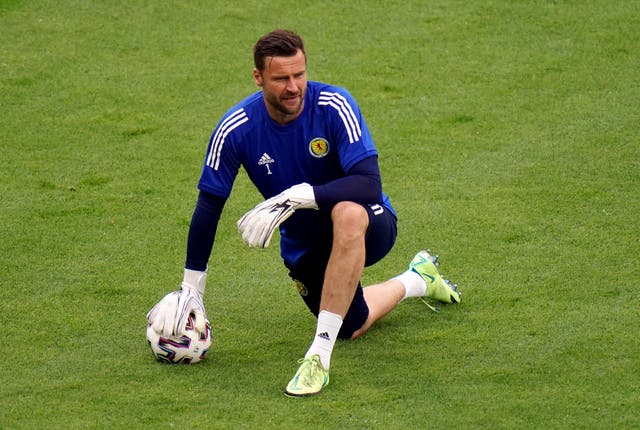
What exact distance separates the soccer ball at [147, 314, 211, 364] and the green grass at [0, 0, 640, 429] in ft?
0.23

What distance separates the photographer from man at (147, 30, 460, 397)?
559 centimetres

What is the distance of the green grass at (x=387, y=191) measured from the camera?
17.8 ft

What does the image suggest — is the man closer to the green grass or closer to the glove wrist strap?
the glove wrist strap

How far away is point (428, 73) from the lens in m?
10.2

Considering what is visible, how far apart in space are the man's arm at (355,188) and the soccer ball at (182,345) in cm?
91

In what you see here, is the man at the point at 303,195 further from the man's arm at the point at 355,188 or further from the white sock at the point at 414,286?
the white sock at the point at 414,286

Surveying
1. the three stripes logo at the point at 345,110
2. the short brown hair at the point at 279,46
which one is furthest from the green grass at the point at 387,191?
the short brown hair at the point at 279,46

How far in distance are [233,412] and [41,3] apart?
7.52m

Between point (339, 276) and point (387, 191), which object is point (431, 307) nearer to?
point (339, 276)

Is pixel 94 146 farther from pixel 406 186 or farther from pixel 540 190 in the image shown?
pixel 540 190

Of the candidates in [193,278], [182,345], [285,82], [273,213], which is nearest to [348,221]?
[273,213]

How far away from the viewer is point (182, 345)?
19.0 ft

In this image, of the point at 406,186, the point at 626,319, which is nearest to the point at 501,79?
the point at 406,186

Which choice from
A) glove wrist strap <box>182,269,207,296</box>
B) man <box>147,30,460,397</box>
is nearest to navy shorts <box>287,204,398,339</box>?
man <box>147,30,460,397</box>
